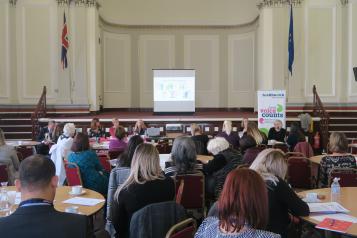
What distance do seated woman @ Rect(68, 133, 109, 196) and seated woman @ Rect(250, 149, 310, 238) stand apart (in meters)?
2.24

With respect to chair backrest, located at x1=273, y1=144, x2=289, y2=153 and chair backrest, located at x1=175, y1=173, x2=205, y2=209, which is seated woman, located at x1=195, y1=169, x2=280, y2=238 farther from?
chair backrest, located at x1=273, y1=144, x2=289, y2=153

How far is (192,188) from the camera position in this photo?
439 centimetres

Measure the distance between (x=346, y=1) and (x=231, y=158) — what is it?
404 inches

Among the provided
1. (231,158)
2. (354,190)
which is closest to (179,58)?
(231,158)

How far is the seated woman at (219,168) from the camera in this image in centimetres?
476

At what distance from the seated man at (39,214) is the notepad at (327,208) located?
6.48ft

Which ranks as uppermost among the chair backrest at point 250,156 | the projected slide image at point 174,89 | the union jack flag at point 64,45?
the union jack flag at point 64,45

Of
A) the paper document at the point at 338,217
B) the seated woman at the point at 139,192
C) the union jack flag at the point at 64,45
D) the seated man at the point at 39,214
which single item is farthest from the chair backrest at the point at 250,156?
the union jack flag at the point at 64,45

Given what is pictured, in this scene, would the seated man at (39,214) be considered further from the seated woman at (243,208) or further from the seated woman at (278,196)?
the seated woman at (278,196)

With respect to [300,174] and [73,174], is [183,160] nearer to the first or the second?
[73,174]

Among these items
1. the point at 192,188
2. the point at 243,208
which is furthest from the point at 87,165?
the point at 243,208

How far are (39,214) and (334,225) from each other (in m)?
1.98

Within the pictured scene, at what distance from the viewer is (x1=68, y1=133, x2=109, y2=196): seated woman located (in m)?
4.79

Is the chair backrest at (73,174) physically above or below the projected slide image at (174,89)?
below
